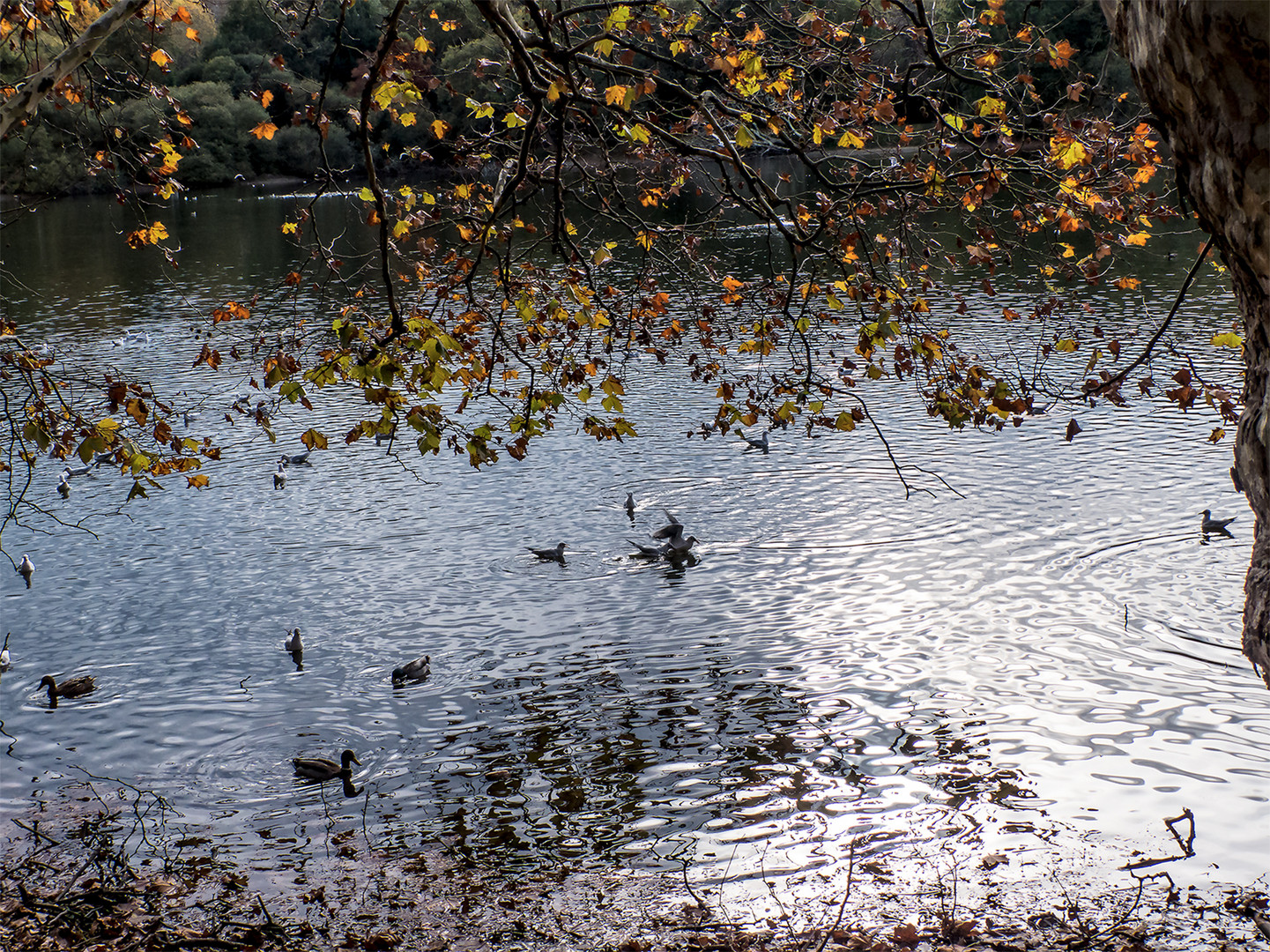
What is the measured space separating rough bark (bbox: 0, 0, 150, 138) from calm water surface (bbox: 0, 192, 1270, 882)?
6.74 m

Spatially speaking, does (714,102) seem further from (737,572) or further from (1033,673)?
(737,572)

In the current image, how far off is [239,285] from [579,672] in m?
32.8

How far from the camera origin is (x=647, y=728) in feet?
41.5

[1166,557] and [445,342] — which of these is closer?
[445,342]

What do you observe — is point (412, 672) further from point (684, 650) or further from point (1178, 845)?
point (1178, 845)

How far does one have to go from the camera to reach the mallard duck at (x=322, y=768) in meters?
11.5

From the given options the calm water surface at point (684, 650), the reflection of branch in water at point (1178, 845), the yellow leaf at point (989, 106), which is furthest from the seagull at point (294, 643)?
the yellow leaf at point (989, 106)

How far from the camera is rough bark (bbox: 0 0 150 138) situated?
643cm

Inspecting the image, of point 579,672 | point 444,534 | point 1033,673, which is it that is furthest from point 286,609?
point 1033,673

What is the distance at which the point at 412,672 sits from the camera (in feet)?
45.5

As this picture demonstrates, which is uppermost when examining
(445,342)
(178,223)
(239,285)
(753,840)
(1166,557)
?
(178,223)

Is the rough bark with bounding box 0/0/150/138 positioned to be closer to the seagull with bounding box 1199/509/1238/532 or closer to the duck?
the duck

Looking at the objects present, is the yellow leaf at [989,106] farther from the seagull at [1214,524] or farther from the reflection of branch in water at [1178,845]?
the seagull at [1214,524]

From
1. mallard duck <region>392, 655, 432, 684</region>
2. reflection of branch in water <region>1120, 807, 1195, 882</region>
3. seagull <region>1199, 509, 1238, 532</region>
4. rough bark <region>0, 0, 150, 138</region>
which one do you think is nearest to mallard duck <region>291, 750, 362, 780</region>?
mallard duck <region>392, 655, 432, 684</region>
